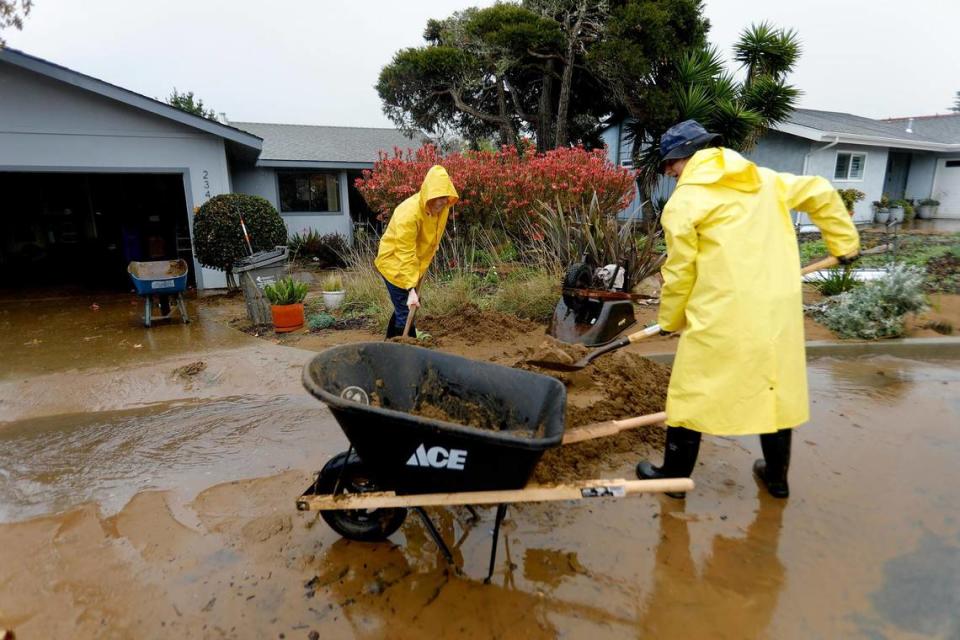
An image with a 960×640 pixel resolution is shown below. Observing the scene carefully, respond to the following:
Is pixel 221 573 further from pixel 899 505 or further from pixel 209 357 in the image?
pixel 209 357

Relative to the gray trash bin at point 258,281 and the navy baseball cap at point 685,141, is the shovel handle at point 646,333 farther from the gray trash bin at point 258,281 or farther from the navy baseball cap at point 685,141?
the gray trash bin at point 258,281

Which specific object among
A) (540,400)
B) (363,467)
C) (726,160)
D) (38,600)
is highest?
(726,160)

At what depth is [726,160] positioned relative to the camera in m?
2.57

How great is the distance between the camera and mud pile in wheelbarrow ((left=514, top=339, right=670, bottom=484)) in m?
3.34

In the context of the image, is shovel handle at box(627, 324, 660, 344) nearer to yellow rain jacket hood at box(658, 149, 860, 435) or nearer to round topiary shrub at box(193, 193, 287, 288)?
yellow rain jacket hood at box(658, 149, 860, 435)

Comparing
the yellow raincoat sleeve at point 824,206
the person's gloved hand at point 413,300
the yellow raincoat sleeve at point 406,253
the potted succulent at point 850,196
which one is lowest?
the person's gloved hand at point 413,300

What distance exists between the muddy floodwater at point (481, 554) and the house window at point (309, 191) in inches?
486

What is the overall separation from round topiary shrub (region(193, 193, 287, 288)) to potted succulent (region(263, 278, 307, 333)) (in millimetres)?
3216

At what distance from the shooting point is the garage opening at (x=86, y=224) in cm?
1303

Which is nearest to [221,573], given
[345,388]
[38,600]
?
[38,600]

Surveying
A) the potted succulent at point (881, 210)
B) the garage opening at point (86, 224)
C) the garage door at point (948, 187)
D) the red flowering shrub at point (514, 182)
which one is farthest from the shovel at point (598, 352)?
the garage door at point (948, 187)

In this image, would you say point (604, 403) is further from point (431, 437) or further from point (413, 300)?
point (431, 437)

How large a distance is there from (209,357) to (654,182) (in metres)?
13.1

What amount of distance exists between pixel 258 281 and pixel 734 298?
629cm
